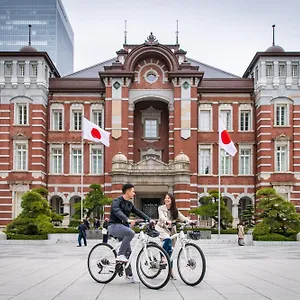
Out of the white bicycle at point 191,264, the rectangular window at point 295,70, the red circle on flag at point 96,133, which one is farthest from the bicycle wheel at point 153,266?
the rectangular window at point 295,70

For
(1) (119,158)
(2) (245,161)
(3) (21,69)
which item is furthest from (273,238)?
(3) (21,69)

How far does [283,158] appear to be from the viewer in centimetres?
4353

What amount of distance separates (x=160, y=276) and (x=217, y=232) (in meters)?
25.6

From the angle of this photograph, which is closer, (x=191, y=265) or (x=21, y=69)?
(x=191, y=265)

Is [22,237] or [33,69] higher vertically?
[33,69]

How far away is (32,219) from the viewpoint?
32531 millimetres

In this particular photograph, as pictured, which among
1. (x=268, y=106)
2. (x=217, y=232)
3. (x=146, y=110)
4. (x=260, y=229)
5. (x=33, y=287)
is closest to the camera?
(x=33, y=287)

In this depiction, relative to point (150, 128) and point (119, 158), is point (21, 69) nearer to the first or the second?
point (119, 158)

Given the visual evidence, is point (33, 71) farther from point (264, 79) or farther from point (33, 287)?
point (33, 287)

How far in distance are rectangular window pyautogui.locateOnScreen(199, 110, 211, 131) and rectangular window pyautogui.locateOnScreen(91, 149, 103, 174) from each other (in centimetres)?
791

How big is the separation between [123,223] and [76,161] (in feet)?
114

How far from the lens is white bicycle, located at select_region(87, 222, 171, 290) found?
10.3 metres

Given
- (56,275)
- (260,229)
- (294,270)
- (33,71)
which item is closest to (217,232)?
(260,229)

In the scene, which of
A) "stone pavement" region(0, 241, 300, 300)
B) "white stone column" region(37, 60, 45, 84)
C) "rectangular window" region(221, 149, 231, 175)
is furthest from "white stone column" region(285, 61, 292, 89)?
"stone pavement" region(0, 241, 300, 300)
